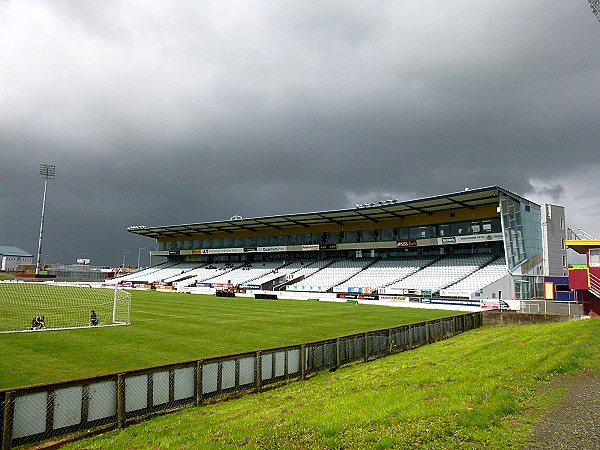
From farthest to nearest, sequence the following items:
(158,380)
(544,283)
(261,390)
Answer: (544,283) → (261,390) → (158,380)

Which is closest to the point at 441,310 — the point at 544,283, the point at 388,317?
the point at 388,317

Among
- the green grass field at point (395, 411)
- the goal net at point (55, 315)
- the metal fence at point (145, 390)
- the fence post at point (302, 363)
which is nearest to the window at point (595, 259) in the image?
the green grass field at point (395, 411)

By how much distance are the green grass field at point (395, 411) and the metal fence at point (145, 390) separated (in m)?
0.44

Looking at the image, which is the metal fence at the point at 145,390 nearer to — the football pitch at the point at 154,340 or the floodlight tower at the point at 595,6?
the football pitch at the point at 154,340

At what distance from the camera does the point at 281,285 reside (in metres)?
75.1

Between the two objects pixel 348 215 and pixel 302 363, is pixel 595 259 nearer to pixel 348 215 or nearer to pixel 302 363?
pixel 302 363

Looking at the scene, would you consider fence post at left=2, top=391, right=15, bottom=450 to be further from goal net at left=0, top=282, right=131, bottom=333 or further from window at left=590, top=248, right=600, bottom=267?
window at left=590, top=248, right=600, bottom=267

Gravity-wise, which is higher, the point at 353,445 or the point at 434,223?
the point at 434,223

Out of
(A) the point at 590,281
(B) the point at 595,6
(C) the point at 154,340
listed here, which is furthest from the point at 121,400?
(A) the point at 590,281

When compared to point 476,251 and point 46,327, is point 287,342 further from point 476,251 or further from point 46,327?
point 476,251

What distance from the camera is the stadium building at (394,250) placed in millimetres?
56875

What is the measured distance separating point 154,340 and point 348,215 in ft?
176

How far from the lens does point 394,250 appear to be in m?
75.9

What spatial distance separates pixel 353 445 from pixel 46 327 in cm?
2679
